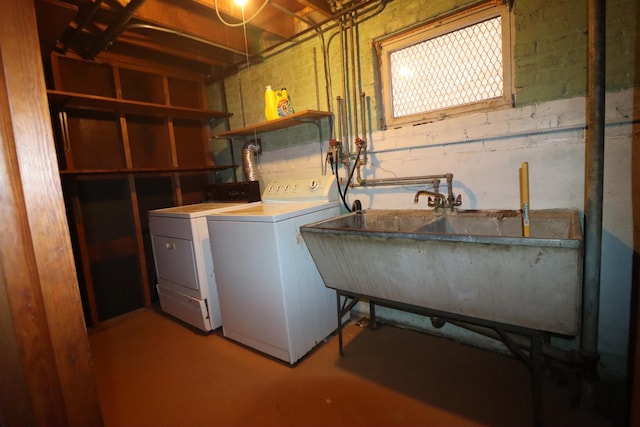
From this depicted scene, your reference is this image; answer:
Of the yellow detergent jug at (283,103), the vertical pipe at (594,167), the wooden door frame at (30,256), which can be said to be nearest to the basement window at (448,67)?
the vertical pipe at (594,167)

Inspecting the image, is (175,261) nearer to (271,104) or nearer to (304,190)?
(304,190)

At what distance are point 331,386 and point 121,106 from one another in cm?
282

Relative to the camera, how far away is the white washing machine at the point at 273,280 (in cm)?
187

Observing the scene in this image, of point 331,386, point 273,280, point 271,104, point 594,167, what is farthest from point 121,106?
point 594,167

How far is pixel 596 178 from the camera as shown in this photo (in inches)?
53.7

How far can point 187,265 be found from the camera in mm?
2393

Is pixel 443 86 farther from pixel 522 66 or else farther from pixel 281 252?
pixel 281 252

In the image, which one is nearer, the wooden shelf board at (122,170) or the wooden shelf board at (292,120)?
the wooden shelf board at (292,120)

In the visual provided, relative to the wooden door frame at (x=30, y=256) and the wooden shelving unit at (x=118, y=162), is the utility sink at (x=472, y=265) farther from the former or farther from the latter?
the wooden shelving unit at (x=118, y=162)

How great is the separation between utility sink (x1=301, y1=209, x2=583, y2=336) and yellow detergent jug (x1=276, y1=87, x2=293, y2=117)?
1.13m

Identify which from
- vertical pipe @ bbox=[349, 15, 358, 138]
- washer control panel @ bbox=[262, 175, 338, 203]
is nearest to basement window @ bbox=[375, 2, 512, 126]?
vertical pipe @ bbox=[349, 15, 358, 138]

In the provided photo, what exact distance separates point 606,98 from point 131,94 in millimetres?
3539

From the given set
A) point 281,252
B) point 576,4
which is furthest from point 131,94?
point 576,4

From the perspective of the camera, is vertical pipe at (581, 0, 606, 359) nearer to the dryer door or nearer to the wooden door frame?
the wooden door frame
